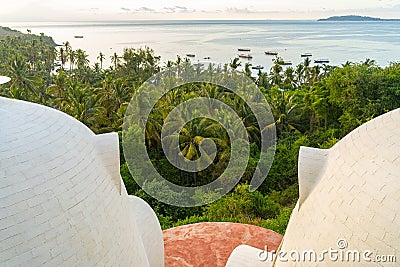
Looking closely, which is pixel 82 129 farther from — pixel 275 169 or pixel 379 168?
pixel 275 169

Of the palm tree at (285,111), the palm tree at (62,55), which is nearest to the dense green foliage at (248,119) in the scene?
the palm tree at (285,111)

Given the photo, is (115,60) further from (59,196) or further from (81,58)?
(59,196)

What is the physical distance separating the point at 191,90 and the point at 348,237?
21065 mm

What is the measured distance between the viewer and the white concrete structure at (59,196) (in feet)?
13.1

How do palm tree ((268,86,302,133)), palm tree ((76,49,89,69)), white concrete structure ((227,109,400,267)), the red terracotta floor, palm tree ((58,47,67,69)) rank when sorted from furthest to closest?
1. palm tree ((58,47,67,69))
2. palm tree ((76,49,89,69))
3. palm tree ((268,86,302,133))
4. the red terracotta floor
5. white concrete structure ((227,109,400,267))

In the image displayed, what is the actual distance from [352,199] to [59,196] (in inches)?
130

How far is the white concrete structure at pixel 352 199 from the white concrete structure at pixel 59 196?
2.31 m

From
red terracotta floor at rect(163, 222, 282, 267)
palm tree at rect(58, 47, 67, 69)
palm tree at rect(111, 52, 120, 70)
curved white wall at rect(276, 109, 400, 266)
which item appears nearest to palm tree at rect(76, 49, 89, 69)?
palm tree at rect(58, 47, 67, 69)

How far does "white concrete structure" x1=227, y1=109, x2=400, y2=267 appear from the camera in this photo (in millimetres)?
4172

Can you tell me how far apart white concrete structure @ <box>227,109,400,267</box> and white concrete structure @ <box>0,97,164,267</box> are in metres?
2.31

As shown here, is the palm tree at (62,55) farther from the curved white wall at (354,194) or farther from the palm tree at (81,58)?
the curved white wall at (354,194)

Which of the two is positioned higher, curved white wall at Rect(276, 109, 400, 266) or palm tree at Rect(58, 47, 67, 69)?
curved white wall at Rect(276, 109, 400, 266)

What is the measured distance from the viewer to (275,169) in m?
26.2

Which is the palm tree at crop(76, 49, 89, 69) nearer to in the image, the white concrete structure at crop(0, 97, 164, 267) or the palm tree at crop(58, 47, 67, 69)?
the palm tree at crop(58, 47, 67, 69)
